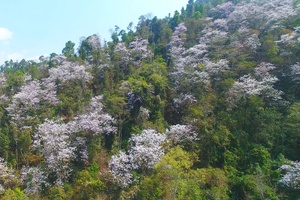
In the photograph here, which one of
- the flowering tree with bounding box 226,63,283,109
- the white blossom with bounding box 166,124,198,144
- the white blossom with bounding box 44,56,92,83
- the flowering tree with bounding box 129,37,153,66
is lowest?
the white blossom with bounding box 166,124,198,144

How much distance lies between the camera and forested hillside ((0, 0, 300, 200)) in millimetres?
21953

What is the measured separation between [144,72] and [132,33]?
88.6 ft

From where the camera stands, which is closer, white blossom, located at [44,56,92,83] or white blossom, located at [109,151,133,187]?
white blossom, located at [109,151,133,187]

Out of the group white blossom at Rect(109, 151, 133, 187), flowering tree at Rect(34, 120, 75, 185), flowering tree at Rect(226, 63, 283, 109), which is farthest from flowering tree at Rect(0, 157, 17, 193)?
flowering tree at Rect(226, 63, 283, 109)

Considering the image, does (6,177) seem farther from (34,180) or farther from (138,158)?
(138,158)

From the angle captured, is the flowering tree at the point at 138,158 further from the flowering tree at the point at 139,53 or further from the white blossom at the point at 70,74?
the flowering tree at the point at 139,53

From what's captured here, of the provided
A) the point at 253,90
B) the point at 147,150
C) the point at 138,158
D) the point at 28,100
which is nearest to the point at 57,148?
the point at 138,158

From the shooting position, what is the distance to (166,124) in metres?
30.0

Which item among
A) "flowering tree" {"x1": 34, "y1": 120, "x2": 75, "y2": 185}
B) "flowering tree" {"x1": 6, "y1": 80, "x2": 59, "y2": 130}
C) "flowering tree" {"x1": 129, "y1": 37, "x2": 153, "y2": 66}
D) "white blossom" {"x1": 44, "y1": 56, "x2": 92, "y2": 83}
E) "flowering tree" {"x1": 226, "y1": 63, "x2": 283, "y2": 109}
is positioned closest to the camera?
"flowering tree" {"x1": 34, "y1": 120, "x2": 75, "y2": 185}

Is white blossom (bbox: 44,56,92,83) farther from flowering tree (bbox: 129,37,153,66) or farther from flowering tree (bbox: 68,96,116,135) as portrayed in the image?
flowering tree (bbox: 68,96,116,135)

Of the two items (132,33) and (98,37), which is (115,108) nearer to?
(98,37)

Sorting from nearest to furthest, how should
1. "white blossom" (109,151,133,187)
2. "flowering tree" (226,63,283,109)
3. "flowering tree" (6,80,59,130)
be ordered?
"white blossom" (109,151,133,187)
"flowering tree" (226,63,283,109)
"flowering tree" (6,80,59,130)

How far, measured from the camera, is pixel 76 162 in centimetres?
2697

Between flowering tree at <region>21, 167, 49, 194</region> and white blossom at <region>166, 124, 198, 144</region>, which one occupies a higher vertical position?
white blossom at <region>166, 124, 198, 144</region>
